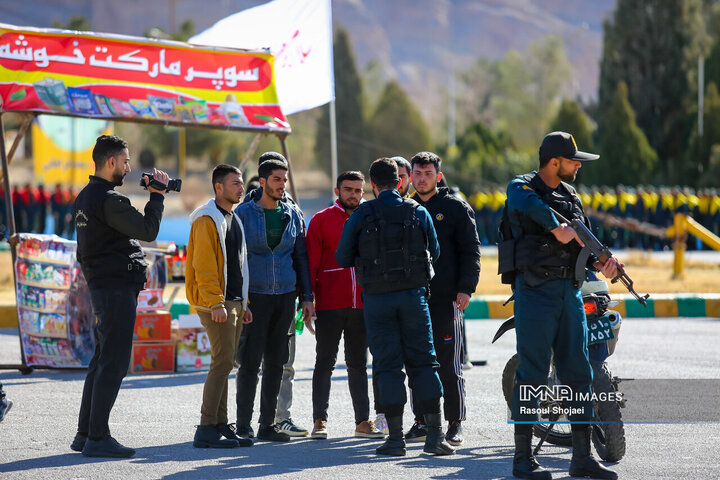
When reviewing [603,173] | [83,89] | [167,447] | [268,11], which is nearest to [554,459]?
[167,447]

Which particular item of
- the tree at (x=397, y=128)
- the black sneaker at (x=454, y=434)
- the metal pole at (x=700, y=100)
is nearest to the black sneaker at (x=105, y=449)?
the black sneaker at (x=454, y=434)

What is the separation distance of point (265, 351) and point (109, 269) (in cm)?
132

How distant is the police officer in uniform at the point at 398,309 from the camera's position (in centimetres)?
667

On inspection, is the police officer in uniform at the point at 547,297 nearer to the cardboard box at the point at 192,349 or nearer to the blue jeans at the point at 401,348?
the blue jeans at the point at 401,348

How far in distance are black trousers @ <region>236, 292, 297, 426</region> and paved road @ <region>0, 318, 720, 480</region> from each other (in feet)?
1.00

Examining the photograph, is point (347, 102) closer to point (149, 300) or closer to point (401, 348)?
point (149, 300)

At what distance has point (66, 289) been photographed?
10016mm

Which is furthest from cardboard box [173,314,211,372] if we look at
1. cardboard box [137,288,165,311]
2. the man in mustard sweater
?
the man in mustard sweater

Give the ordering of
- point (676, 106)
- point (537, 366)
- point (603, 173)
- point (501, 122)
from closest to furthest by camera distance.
A: point (537, 366)
point (603, 173)
point (676, 106)
point (501, 122)

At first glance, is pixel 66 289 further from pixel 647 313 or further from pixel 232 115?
pixel 647 313

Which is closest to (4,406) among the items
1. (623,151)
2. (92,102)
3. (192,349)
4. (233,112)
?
(192,349)

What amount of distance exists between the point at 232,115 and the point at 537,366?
590 cm

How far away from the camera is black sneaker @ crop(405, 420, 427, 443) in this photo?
7.24 meters

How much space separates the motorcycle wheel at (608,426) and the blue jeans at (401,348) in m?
0.95
